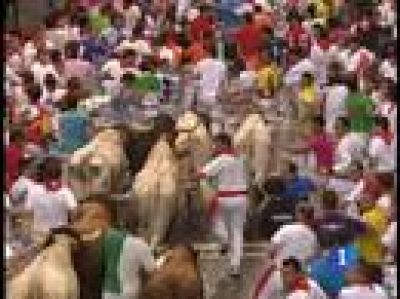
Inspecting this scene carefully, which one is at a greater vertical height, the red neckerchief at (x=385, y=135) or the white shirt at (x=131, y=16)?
the red neckerchief at (x=385, y=135)

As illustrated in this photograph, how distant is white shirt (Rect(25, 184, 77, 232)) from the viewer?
15680 millimetres

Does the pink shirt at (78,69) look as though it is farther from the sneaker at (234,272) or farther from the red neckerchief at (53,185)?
the sneaker at (234,272)

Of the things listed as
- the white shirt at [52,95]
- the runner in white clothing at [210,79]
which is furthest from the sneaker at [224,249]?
the runner in white clothing at [210,79]

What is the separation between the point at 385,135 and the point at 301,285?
796 cm

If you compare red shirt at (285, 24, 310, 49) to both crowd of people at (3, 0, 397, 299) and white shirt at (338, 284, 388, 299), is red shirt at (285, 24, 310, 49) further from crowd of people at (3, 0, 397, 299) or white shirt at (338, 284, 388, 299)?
white shirt at (338, 284, 388, 299)

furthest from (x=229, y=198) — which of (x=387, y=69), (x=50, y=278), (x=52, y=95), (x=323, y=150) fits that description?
(x=387, y=69)

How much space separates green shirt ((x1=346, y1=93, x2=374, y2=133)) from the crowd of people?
0.07 ft

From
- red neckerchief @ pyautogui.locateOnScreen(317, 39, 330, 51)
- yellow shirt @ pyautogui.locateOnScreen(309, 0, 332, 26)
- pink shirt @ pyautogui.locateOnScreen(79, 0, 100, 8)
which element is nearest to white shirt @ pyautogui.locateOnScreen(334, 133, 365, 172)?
red neckerchief @ pyautogui.locateOnScreen(317, 39, 330, 51)

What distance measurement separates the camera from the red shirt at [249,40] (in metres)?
27.6

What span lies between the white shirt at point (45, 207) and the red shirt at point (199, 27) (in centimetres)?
1305

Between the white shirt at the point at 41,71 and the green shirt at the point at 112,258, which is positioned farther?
the white shirt at the point at 41,71

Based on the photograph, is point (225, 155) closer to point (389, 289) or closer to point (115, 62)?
point (389, 289)

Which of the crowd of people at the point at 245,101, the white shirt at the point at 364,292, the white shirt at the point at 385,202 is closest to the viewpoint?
the white shirt at the point at 364,292

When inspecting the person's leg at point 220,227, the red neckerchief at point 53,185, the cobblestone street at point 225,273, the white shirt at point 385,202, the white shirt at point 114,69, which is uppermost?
the white shirt at point 385,202
